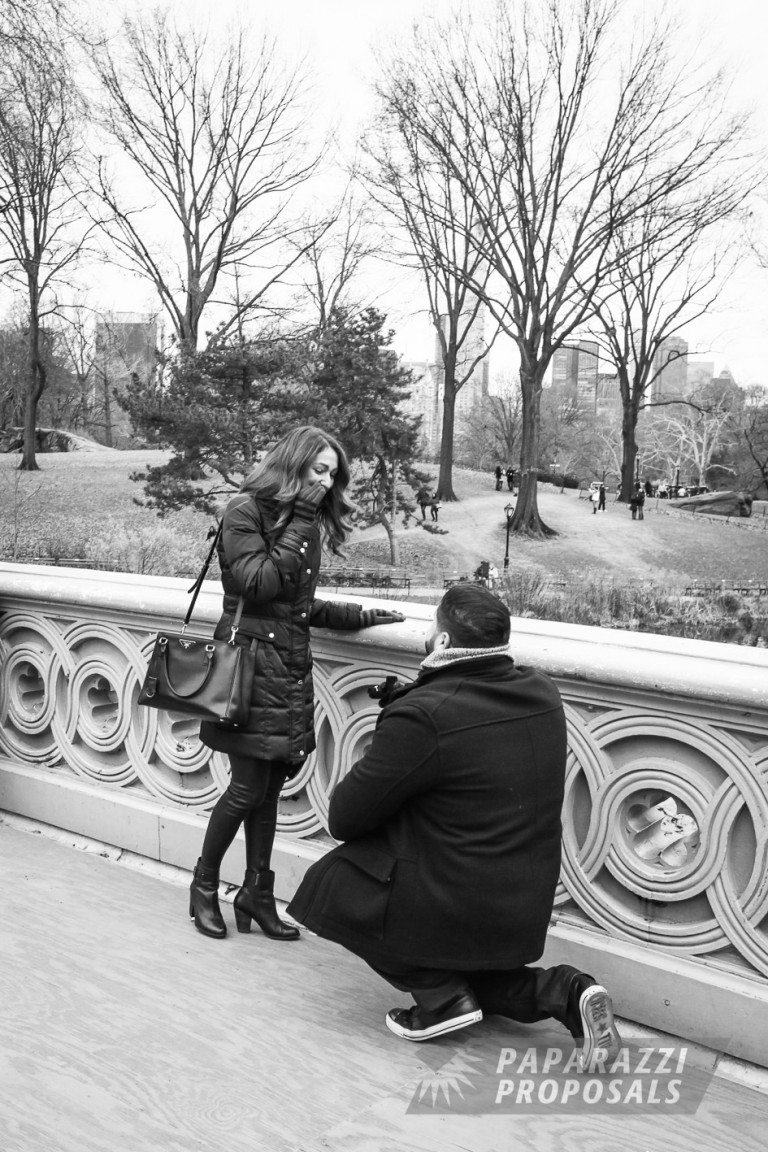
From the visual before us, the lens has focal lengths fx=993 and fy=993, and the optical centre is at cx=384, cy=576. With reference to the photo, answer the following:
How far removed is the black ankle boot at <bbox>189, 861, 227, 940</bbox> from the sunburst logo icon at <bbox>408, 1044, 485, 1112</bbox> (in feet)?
2.83

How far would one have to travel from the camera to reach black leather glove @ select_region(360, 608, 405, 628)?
9.78ft

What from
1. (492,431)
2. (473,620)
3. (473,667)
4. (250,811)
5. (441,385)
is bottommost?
(250,811)

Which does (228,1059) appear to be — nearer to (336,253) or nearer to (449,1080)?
(449,1080)

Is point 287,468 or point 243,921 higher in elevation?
point 287,468

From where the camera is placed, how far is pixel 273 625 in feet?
9.23

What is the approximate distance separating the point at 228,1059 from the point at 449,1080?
0.50 metres

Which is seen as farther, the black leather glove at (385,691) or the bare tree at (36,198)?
the bare tree at (36,198)

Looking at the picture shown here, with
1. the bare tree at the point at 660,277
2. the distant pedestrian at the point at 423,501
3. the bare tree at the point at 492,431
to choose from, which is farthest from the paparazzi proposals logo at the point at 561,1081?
the bare tree at the point at 492,431

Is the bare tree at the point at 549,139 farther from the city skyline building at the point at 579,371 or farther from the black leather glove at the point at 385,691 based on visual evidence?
the black leather glove at the point at 385,691

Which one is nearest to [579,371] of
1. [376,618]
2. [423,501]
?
[423,501]

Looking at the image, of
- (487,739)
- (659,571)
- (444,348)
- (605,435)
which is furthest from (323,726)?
(444,348)

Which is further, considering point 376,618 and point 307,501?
point 376,618

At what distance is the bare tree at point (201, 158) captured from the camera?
10281mm

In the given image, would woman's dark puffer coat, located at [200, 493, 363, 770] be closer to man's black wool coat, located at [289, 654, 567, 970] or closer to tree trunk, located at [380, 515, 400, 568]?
man's black wool coat, located at [289, 654, 567, 970]
